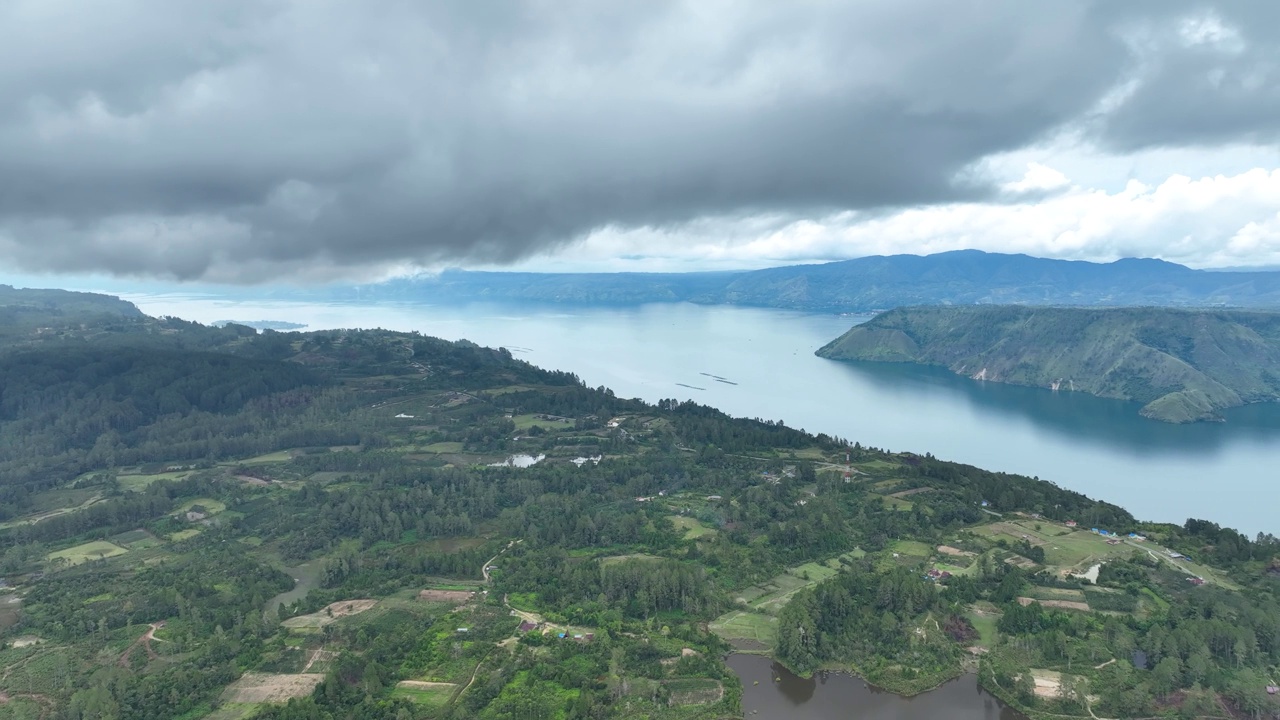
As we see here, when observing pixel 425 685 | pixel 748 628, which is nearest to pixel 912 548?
pixel 748 628

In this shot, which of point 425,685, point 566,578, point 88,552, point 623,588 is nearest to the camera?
point 425,685

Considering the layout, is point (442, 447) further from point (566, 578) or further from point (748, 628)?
point (748, 628)

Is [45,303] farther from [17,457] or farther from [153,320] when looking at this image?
[17,457]

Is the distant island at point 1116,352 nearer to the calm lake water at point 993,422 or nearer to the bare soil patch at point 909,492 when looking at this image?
the calm lake water at point 993,422

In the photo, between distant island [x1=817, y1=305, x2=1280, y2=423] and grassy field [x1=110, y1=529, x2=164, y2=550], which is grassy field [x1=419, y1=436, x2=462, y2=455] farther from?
distant island [x1=817, y1=305, x2=1280, y2=423]

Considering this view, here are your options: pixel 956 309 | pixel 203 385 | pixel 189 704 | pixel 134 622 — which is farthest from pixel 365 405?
pixel 956 309

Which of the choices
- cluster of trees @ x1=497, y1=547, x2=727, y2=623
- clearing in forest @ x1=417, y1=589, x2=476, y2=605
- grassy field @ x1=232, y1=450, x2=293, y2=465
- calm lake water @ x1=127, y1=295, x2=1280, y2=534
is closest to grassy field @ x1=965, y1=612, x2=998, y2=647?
cluster of trees @ x1=497, y1=547, x2=727, y2=623
